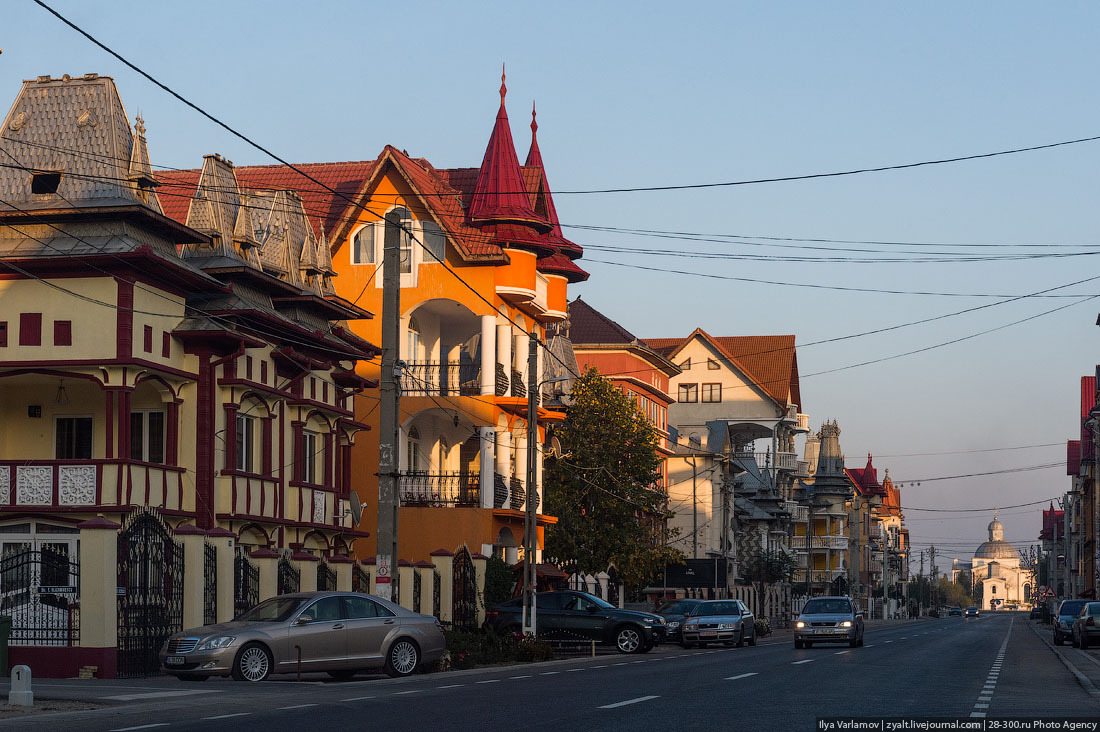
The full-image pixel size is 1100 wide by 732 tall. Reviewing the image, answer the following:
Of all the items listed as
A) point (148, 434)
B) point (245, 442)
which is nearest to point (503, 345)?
point (245, 442)

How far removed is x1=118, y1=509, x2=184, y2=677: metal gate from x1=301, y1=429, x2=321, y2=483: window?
1182 cm

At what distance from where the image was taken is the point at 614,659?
33.5 metres

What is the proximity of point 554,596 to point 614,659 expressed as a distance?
5247 millimetres

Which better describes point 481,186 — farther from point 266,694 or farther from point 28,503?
point 266,694

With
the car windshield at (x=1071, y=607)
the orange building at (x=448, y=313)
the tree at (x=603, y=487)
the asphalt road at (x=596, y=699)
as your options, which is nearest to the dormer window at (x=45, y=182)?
the asphalt road at (x=596, y=699)

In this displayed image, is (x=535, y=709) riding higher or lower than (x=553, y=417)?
lower

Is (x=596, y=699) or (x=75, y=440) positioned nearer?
(x=596, y=699)

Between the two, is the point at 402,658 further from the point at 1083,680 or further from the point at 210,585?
the point at 1083,680

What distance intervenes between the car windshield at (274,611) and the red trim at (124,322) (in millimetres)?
8158

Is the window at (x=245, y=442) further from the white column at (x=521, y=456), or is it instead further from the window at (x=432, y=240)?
the white column at (x=521, y=456)

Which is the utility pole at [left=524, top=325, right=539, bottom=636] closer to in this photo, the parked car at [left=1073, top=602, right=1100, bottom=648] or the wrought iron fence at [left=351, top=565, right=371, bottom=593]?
the wrought iron fence at [left=351, top=565, right=371, bottom=593]

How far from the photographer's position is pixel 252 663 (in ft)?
72.5

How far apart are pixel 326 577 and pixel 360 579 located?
248 centimetres

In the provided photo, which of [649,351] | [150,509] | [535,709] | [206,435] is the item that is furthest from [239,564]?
[649,351]
